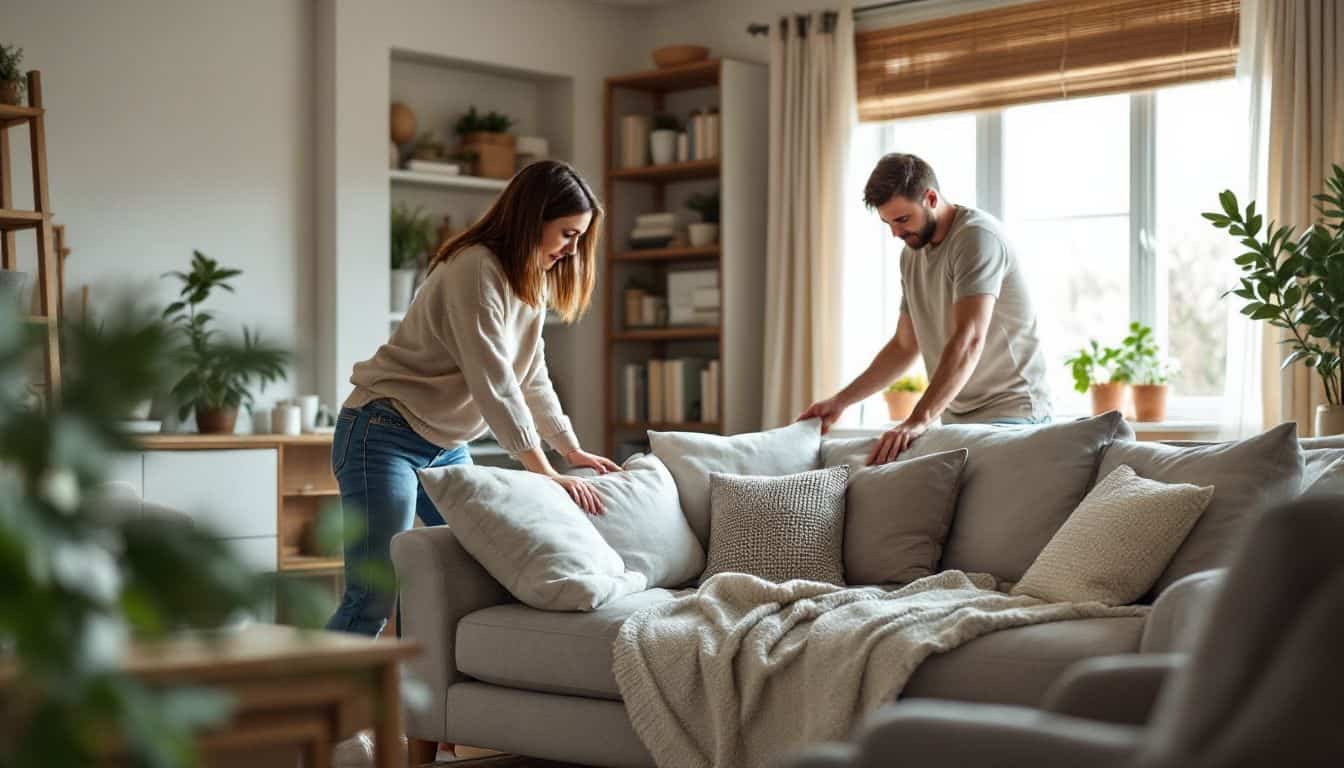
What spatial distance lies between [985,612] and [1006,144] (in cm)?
327

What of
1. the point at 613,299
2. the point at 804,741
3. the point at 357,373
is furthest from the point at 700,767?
the point at 613,299

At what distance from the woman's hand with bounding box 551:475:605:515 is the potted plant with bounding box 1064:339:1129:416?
90.7 inches

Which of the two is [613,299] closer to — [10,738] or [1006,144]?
[1006,144]

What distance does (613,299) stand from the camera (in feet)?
21.8

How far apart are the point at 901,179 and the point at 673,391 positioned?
2597mm

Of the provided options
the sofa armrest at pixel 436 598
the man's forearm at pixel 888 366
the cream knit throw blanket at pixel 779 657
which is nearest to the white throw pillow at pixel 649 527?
the sofa armrest at pixel 436 598

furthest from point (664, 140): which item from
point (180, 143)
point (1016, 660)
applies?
point (1016, 660)

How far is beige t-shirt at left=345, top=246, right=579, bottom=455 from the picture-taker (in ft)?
11.1

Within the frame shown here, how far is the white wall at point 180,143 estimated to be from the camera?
5.25 m

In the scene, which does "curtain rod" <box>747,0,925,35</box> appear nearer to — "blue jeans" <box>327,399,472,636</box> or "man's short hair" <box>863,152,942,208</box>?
"man's short hair" <box>863,152,942,208</box>

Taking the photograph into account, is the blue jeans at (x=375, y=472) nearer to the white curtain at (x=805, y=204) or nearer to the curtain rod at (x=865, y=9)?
the white curtain at (x=805, y=204)

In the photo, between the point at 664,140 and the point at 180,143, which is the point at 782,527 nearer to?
the point at 180,143

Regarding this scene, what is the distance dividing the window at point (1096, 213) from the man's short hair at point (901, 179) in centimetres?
161

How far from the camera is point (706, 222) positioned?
636 centimetres
